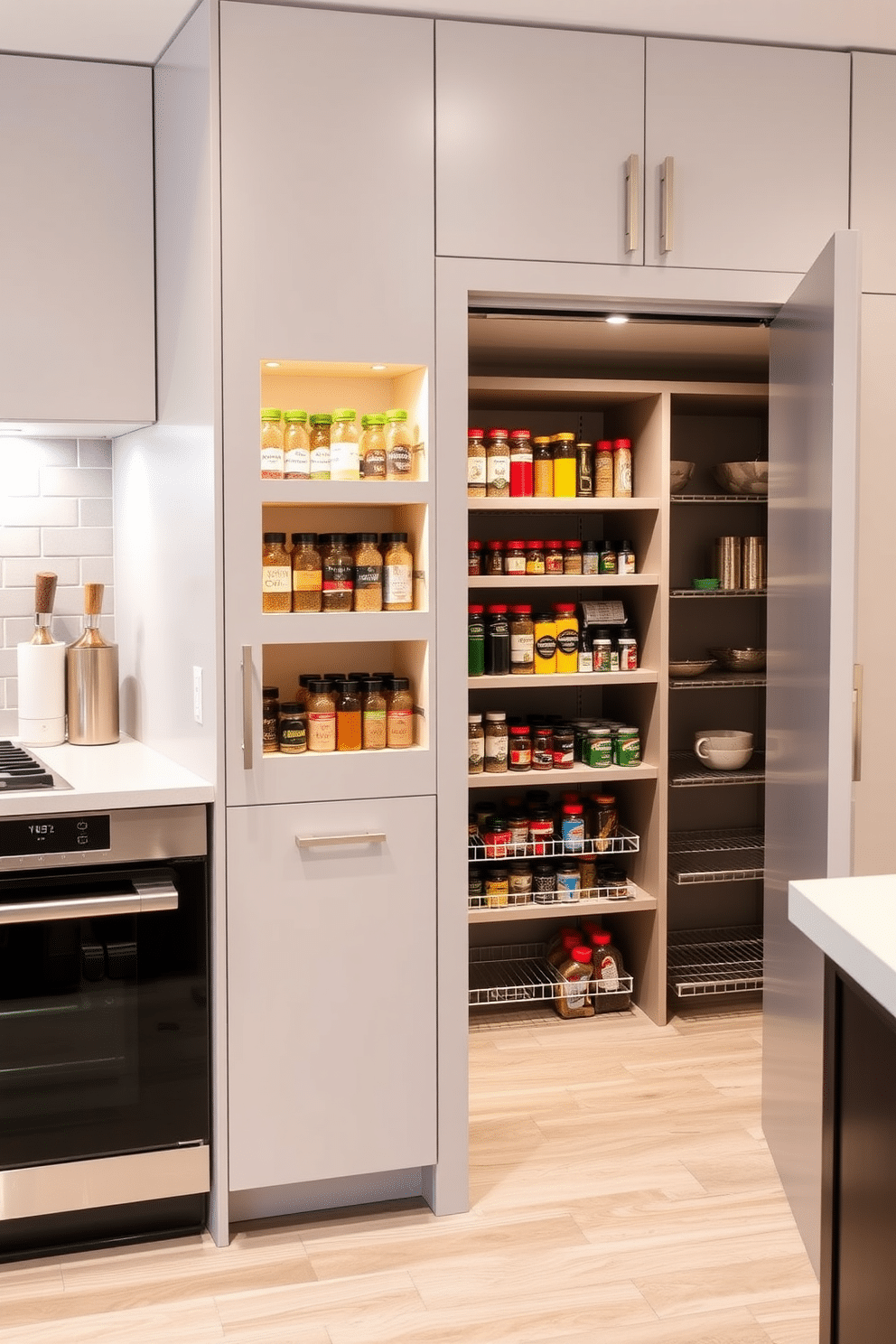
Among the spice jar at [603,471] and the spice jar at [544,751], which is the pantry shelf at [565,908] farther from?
the spice jar at [603,471]

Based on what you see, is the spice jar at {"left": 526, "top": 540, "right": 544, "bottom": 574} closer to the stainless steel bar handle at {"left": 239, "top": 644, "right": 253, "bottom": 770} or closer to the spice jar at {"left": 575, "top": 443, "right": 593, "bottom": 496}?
the spice jar at {"left": 575, "top": 443, "right": 593, "bottom": 496}

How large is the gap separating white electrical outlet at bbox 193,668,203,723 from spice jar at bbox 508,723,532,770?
1403 mm

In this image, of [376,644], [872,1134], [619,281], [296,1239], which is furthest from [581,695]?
[872,1134]

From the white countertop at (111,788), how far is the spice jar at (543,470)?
56.6 inches

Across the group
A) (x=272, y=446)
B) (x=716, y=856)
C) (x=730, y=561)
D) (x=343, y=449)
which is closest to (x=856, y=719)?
(x=343, y=449)

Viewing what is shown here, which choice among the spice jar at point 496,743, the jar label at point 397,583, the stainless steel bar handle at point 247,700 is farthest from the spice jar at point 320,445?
the spice jar at point 496,743

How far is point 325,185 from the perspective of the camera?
253 centimetres

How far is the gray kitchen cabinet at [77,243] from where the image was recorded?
280 centimetres

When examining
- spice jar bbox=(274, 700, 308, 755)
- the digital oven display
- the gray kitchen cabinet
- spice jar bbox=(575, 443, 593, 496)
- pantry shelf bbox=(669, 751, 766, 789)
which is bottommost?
pantry shelf bbox=(669, 751, 766, 789)

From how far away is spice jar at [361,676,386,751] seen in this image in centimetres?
266

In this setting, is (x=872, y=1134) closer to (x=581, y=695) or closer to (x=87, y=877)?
(x=87, y=877)

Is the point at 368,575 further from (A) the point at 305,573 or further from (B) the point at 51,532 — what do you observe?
(B) the point at 51,532

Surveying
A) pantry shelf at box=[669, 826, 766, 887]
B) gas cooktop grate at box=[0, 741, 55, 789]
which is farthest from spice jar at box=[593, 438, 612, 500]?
gas cooktop grate at box=[0, 741, 55, 789]

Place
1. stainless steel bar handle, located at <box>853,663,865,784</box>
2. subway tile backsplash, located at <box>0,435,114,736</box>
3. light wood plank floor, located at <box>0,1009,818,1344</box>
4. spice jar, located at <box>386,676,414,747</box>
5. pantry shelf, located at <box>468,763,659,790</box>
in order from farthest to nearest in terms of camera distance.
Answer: pantry shelf, located at <box>468,763,659,790</box>, subway tile backsplash, located at <box>0,435,114,736</box>, spice jar, located at <box>386,676,414,747</box>, stainless steel bar handle, located at <box>853,663,865,784</box>, light wood plank floor, located at <box>0,1009,818,1344</box>
